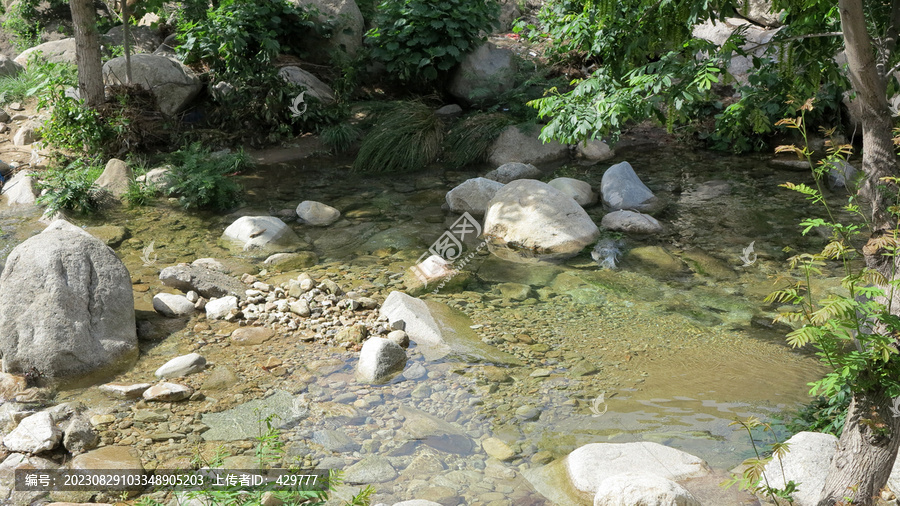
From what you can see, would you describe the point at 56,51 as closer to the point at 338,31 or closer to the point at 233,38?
the point at 233,38

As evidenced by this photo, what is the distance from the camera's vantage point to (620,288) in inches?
243

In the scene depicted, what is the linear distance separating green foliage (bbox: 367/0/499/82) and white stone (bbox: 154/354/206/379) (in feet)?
24.4

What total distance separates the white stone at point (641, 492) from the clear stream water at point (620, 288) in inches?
24.4

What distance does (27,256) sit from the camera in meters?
4.80

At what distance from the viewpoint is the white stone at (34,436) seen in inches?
148

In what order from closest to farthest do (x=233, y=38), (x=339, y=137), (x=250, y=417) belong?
(x=250, y=417) → (x=233, y=38) → (x=339, y=137)

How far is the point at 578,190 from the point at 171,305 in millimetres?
4915

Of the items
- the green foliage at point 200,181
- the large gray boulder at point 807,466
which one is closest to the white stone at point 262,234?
the green foliage at point 200,181

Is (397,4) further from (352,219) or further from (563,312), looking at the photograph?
(563,312)

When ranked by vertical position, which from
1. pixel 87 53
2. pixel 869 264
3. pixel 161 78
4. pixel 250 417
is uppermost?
pixel 87 53

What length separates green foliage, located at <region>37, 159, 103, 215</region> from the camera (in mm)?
7801

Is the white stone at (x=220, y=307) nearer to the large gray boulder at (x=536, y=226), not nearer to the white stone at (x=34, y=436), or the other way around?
the white stone at (x=34, y=436)

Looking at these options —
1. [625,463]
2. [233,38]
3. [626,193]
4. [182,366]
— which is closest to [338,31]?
[233,38]

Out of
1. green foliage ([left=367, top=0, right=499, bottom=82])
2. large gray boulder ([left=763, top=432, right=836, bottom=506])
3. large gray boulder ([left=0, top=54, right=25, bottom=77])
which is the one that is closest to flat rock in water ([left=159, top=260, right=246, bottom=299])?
large gray boulder ([left=763, top=432, right=836, bottom=506])
